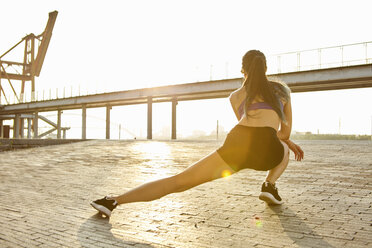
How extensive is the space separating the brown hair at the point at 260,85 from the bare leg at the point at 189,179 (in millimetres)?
508

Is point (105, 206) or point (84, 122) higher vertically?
point (84, 122)

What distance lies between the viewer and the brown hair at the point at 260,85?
275 centimetres

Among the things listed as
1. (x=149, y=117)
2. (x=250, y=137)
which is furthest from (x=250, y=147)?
(x=149, y=117)

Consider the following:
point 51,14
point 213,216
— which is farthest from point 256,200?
point 51,14

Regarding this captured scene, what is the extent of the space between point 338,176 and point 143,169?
407 cm

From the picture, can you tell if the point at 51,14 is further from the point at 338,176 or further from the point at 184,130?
the point at 338,176

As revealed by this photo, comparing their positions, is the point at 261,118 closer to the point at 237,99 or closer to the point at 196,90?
the point at 237,99

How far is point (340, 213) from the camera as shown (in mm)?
3471

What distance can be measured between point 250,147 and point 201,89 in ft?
83.5

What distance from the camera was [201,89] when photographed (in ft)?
91.7

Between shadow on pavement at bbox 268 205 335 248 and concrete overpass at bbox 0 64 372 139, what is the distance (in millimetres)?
10285

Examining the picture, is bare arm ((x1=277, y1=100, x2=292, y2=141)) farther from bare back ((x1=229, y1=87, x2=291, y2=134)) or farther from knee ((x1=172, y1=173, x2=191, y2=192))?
knee ((x1=172, y1=173, x2=191, y2=192))

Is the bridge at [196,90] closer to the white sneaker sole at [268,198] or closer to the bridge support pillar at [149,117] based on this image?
the bridge support pillar at [149,117]

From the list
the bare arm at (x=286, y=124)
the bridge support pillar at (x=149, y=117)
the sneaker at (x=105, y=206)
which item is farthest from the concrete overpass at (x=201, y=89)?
the sneaker at (x=105, y=206)
